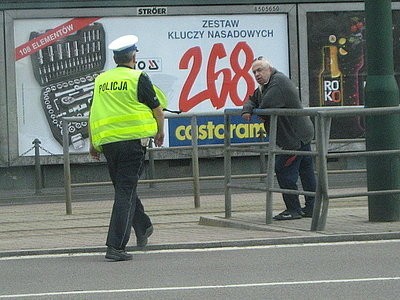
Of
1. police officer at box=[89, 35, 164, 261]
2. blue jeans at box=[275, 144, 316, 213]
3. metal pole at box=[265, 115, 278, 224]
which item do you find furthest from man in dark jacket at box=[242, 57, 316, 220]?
police officer at box=[89, 35, 164, 261]

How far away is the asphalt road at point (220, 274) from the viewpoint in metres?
8.50

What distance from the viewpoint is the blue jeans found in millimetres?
12438

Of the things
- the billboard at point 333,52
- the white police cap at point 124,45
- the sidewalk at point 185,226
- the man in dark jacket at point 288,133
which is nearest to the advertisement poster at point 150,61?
the billboard at point 333,52

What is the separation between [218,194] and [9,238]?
5.57 metres

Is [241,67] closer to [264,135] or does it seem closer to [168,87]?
[168,87]

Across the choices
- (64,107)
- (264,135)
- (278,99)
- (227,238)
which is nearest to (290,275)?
(227,238)

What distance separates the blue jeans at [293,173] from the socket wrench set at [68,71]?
27.1 feet

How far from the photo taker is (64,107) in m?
20.5

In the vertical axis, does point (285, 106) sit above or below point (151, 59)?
below

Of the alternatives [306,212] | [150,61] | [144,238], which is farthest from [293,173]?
[150,61]

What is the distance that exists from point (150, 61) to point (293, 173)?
8.56 m

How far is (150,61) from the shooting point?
20641 mm

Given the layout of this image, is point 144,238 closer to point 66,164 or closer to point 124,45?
point 124,45

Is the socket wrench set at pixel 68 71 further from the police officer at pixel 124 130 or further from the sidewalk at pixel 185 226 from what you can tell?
the police officer at pixel 124 130
